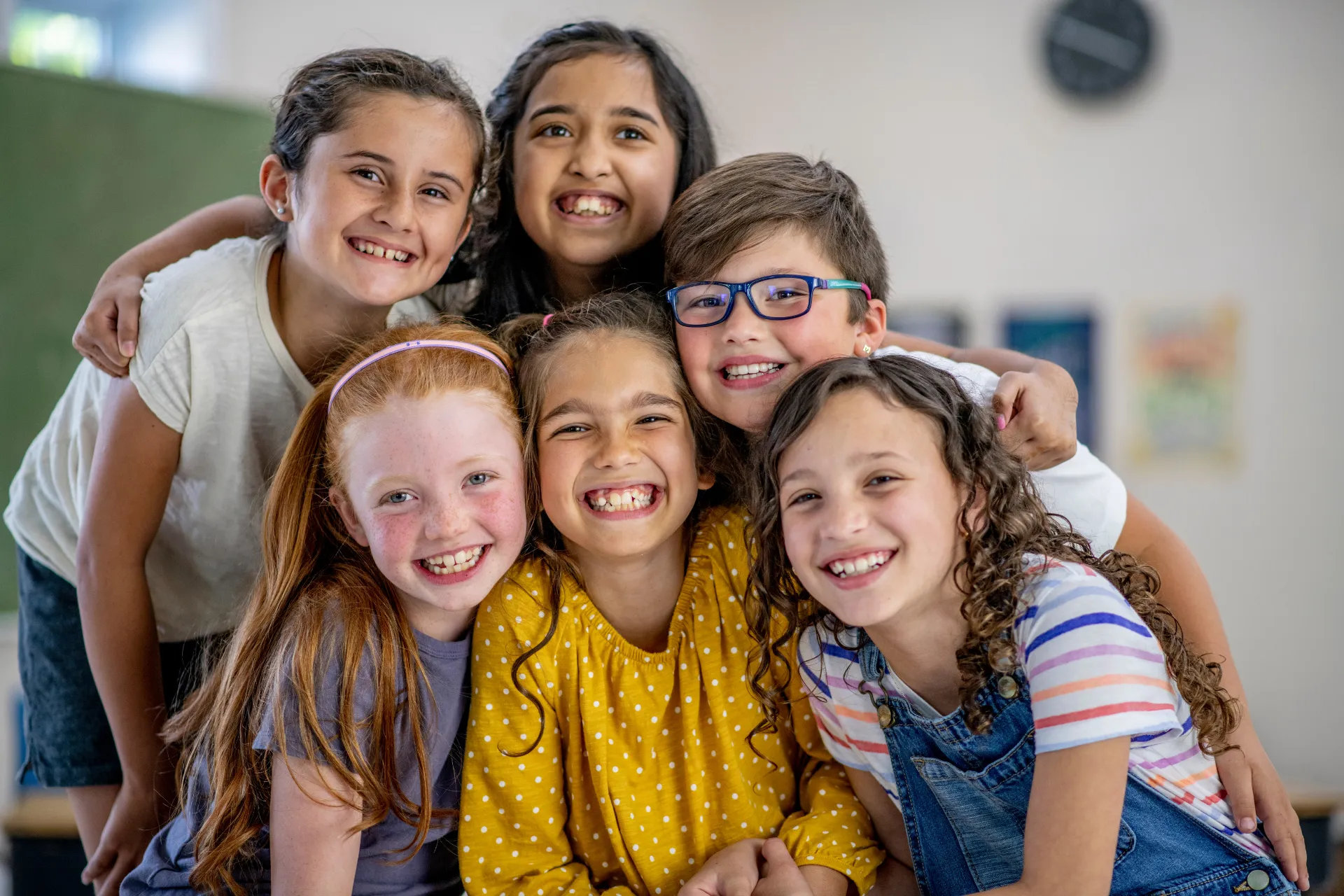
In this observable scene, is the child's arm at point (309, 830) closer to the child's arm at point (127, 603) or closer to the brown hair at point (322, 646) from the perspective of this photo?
the brown hair at point (322, 646)

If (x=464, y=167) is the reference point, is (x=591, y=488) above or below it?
below

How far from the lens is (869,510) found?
1.23 m

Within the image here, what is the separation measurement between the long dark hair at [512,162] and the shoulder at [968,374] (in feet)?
1.51

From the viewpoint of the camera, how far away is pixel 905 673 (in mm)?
1338

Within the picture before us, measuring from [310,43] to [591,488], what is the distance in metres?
2.90

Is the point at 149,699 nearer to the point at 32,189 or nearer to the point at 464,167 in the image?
the point at 464,167

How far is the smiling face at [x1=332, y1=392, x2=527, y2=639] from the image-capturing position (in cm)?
138

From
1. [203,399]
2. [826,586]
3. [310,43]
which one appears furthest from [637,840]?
[310,43]

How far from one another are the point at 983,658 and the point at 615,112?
1020 millimetres

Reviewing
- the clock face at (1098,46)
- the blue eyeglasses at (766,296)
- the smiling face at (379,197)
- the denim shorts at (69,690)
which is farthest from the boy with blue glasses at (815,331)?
the clock face at (1098,46)

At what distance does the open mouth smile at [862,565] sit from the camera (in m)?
1.23

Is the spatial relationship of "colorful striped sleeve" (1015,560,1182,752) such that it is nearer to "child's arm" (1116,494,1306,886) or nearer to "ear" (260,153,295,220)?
"child's arm" (1116,494,1306,886)

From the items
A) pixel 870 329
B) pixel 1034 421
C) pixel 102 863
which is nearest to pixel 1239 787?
pixel 1034 421

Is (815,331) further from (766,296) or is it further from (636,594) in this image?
(636,594)
